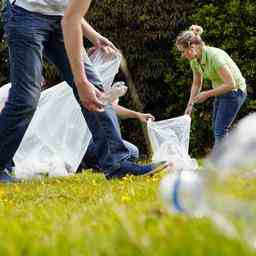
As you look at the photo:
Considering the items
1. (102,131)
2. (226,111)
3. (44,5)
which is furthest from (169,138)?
(44,5)

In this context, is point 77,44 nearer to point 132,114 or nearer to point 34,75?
point 34,75

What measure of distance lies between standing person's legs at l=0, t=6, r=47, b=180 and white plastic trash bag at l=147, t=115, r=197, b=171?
6.51ft

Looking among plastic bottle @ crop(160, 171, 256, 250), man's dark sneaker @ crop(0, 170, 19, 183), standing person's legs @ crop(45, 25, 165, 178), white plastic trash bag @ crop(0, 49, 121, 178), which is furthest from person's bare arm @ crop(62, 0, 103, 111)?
white plastic trash bag @ crop(0, 49, 121, 178)

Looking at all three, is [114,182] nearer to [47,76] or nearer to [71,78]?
[71,78]

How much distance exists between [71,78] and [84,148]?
2.28 meters

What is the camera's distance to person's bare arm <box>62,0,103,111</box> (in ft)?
11.6

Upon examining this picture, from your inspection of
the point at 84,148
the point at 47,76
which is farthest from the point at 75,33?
the point at 47,76

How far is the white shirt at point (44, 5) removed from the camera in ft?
14.7

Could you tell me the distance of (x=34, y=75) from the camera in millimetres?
4566

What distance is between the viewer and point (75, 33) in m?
3.60

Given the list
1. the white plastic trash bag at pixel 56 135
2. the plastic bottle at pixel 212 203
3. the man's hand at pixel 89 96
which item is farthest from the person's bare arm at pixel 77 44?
the white plastic trash bag at pixel 56 135

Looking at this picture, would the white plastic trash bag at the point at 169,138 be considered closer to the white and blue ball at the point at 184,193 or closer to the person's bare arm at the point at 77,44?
the person's bare arm at the point at 77,44

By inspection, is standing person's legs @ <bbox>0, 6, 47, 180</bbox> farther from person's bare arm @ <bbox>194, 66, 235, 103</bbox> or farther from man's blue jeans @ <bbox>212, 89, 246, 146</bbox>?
man's blue jeans @ <bbox>212, 89, 246, 146</bbox>

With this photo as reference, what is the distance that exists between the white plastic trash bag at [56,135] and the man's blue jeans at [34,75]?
5.26 feet
